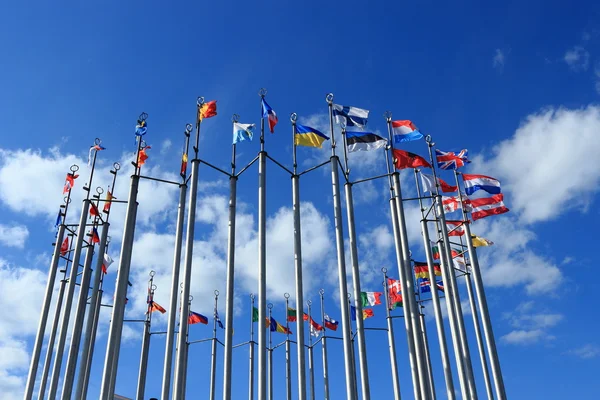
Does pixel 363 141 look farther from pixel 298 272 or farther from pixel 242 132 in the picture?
pixel 298 272

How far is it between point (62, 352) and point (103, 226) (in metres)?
6.39

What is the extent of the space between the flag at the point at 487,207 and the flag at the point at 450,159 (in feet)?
7.22

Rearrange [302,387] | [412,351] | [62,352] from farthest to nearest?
[62,352] → [412,351] → [302,387]

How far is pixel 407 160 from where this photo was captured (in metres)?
26.0

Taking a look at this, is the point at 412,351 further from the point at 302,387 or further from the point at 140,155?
the point at 140,155

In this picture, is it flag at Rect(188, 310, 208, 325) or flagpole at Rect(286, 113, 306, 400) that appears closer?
flagpole at Rect(286, 113, 306, 400)

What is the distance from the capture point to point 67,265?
98.5 feet

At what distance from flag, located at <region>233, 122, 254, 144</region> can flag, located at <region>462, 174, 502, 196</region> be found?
534 inches

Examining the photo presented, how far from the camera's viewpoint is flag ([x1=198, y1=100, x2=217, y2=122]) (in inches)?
917

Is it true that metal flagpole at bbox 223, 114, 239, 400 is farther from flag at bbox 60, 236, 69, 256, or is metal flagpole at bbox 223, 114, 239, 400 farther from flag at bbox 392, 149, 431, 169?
flag at bbox 60, 236, 69, 256

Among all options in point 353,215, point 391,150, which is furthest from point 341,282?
point 391,150

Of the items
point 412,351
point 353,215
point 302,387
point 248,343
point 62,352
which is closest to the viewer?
point 302,387

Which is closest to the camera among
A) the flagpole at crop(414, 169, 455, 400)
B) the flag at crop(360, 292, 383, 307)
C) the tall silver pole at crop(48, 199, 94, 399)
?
the flagpole at crop(414, 169, 455, 400)

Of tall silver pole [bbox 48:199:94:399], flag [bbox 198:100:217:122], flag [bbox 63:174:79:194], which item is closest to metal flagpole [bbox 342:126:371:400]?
flag [bbox 198:100:217:122]
